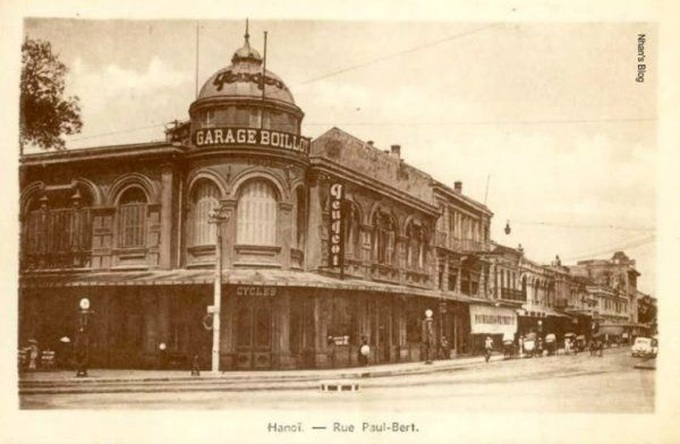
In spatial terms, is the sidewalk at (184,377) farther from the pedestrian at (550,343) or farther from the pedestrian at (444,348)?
the pedestrian at (550,343)

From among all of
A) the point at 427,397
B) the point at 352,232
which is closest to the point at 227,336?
the point at 352,232

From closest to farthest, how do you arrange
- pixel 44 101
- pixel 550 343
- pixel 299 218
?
pixel 44 101, pixel 299 218, pixel 550 343

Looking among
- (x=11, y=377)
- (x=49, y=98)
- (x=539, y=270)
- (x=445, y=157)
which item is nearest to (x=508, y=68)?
(x=445, y=157)

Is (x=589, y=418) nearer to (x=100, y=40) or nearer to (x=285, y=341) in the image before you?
(x=285, y=341)

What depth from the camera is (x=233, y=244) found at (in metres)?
11.6

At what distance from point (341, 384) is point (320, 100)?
2668 millimetres

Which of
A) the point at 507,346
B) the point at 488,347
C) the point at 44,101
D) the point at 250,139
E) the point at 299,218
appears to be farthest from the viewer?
the point at 507,346

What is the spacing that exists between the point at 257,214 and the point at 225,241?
44 cm

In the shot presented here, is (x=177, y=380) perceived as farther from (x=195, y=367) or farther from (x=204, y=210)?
(x=204, y=210)

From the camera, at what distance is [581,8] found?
10508 mm

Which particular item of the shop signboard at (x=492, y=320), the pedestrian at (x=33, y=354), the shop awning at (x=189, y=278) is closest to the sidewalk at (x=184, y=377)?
the pedestrian at (x=33, y=354)

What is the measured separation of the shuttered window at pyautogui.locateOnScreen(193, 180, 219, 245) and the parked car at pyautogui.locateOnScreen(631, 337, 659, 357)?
14.0 ft

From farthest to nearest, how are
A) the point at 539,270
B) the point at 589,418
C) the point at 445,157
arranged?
the point at 539,270 < the point at 445,157 < the point at 589,418

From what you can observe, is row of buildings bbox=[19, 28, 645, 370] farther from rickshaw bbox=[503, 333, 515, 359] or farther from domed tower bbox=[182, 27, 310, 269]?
rickshaw bbox=[503, 333, 515, 359]
